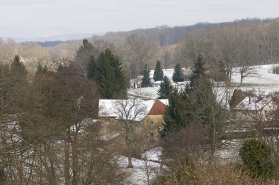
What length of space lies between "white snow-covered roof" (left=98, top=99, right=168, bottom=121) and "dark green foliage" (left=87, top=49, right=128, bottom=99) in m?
6.44

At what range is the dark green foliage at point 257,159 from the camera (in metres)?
16.5

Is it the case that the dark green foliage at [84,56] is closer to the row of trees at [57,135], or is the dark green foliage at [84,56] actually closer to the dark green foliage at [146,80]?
the dark green foliage at [146,80]

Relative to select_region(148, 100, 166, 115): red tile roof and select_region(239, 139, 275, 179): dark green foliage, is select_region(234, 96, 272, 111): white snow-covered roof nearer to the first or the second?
select_region(148, 100, 166, 115): red tile roof

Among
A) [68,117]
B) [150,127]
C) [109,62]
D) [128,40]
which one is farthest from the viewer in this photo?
[128,40]

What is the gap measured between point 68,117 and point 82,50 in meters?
40.3

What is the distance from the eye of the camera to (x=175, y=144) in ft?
82.7

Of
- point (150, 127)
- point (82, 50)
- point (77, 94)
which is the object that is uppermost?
point (82, 50)

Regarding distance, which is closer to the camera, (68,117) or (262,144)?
(262,144)

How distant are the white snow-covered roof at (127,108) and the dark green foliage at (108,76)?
21.1 feet

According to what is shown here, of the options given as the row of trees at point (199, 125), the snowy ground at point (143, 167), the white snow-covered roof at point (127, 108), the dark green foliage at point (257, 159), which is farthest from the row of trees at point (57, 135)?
the dark green foliage at point (257, 159)

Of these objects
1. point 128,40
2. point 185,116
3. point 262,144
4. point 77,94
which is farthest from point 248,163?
point 128,40

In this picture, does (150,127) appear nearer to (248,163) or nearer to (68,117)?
(68,117)

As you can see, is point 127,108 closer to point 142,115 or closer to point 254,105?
point 142,115

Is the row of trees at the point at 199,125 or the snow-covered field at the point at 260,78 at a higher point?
the snow-covered field at the point at 260,78
